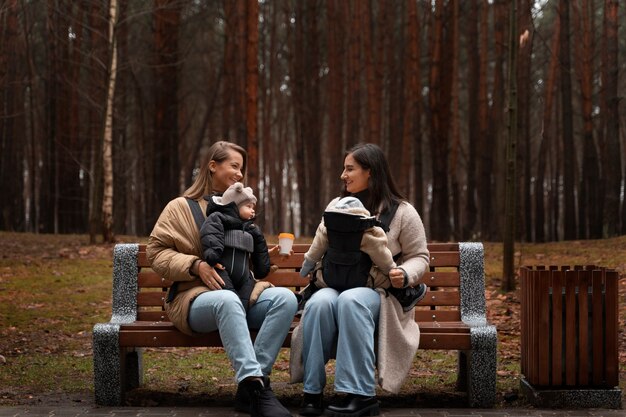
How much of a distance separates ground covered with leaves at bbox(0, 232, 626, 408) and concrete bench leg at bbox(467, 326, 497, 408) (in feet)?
0.80

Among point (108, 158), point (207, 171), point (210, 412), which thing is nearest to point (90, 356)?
point (210, 412)

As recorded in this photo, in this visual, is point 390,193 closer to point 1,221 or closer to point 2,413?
point 2,413

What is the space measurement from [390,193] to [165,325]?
1667 millimetres

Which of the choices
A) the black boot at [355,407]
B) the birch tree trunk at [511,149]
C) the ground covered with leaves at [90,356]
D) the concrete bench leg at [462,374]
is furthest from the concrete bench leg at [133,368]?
the birch tree trunk at [511,149]

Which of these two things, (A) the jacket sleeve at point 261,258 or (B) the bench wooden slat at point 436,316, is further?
(B) the bench wooden slat at point 436,316

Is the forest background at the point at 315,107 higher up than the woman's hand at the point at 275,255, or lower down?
higher up

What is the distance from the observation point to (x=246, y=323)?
5324mm

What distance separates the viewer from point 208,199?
5758mm

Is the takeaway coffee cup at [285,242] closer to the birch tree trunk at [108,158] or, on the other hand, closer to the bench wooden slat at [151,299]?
the bench wooden slat at [151,299]

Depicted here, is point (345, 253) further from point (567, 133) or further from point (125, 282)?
point (567, 133)

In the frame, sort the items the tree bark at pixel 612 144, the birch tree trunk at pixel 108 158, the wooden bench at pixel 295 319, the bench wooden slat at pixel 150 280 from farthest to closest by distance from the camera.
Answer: the tree bark at pixel 612 144
the birch tree trunk at pixel 108 158
the bench wooden slat at pixel 150 280
the wooden bench at pixel 295 319

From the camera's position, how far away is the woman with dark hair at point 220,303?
516 cm

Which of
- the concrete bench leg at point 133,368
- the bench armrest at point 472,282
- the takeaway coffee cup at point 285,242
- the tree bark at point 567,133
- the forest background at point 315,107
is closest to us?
the takeaway coffee cup at point 285,242

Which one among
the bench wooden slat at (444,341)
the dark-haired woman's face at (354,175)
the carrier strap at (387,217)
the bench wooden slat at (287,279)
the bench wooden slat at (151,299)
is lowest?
the bench wooden slat at (444,341)
